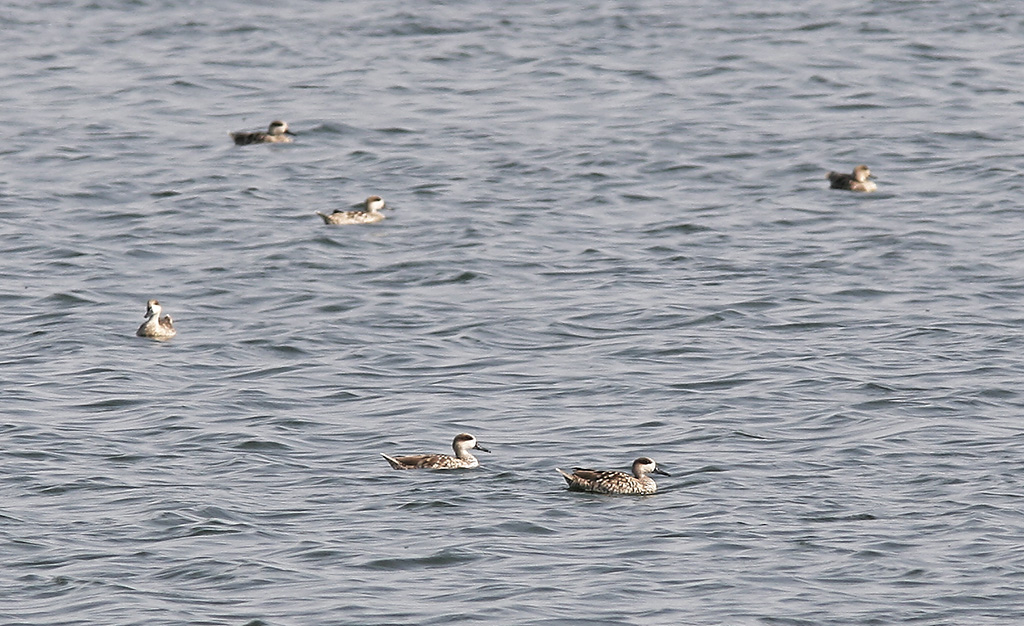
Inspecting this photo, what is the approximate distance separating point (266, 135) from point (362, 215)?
17.4ft

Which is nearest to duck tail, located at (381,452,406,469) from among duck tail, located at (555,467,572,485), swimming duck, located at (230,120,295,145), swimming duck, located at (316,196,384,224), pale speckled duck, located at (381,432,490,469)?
pale speckled duck, located at (381,432,490,469)

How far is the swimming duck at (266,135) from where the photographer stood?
1176 inches

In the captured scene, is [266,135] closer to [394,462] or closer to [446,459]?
[394,462]

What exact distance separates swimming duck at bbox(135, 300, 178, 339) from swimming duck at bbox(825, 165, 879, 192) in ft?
36.1

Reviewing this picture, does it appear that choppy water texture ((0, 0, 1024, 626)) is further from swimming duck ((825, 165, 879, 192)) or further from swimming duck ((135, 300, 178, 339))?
swimming duck ((825, 165, 879, 192))

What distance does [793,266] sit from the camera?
2300 centimetres

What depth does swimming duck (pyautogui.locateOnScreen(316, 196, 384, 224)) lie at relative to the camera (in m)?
25.1

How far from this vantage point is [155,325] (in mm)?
20125

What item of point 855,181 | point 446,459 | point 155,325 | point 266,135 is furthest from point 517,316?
point 266,135

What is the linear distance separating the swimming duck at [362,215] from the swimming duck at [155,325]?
5.21m

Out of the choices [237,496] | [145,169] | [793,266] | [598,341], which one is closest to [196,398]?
[237,496]

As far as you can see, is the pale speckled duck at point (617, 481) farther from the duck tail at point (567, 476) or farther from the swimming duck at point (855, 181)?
the swimming duck at point (855, 181)

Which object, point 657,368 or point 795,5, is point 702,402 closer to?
point 657,368

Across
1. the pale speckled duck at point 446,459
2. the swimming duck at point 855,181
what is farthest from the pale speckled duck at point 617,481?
the swimming duck at point 855,181
